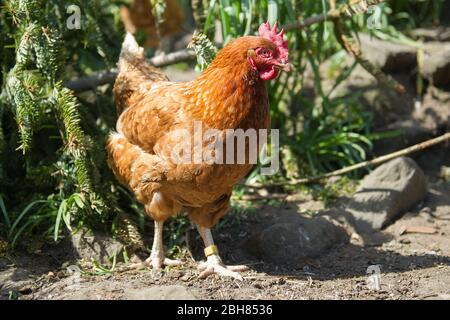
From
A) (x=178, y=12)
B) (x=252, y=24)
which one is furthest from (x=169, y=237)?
(x=178, y=12)

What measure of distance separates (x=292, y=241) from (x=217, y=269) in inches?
26.7

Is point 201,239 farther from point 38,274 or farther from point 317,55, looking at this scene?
point 317,55

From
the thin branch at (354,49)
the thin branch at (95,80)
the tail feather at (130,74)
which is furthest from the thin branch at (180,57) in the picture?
the tail feather at (130,74)

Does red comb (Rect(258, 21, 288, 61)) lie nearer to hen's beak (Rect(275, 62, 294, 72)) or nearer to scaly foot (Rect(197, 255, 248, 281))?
hen's beak (Rect(275, 62, 294, 72))

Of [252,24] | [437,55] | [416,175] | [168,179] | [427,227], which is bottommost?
[427,227]

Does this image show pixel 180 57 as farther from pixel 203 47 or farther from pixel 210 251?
pixel 210 251

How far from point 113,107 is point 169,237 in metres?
1.19

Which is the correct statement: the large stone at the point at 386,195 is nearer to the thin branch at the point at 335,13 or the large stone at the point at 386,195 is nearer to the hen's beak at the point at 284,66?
the thin branch at the point at 335,13

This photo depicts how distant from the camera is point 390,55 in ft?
20.9

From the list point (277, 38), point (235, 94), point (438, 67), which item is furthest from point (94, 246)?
point (438, 67)

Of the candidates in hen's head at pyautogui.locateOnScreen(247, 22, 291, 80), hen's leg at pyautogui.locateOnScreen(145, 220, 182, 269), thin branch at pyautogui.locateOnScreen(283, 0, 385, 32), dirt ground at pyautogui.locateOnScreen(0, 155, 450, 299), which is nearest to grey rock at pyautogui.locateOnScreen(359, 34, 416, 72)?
thin branch at pyautogui.locateOnScreen(283, 0, 385, 32)

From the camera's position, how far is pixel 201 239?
189 inches

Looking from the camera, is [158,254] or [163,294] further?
[158,254]

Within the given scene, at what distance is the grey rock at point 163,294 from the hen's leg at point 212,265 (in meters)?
0.58
